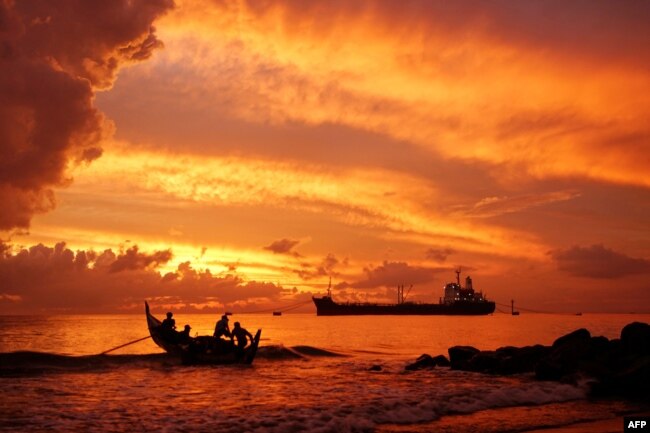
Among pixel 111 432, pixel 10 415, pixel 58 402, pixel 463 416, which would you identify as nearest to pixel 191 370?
pixel 58 402

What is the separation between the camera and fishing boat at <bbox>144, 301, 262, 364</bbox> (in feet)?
120

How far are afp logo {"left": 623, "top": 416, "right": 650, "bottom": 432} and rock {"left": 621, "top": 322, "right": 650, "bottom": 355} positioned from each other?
37.9 feet

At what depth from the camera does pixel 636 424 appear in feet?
52.5

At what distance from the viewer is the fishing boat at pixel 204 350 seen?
36.6 metres

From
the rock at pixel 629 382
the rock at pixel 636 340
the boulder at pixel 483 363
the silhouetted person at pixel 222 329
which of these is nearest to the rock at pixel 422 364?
the boulder at pixel 483 363

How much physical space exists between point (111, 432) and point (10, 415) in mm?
5278

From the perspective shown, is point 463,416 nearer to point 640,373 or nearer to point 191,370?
point 640,373

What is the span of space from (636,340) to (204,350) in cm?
2646

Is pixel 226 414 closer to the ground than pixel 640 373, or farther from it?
closer to the ground

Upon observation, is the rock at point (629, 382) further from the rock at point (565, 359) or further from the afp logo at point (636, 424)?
the afp logo at point (636, 424)

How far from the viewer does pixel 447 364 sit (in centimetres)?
3669

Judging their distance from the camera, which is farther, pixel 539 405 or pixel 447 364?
pixel 447 364

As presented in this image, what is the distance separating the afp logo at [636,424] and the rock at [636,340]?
1157 centimetres

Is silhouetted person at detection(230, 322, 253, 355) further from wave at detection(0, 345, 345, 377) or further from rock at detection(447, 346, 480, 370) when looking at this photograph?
rock at detection(447, 346, 480, 370)
